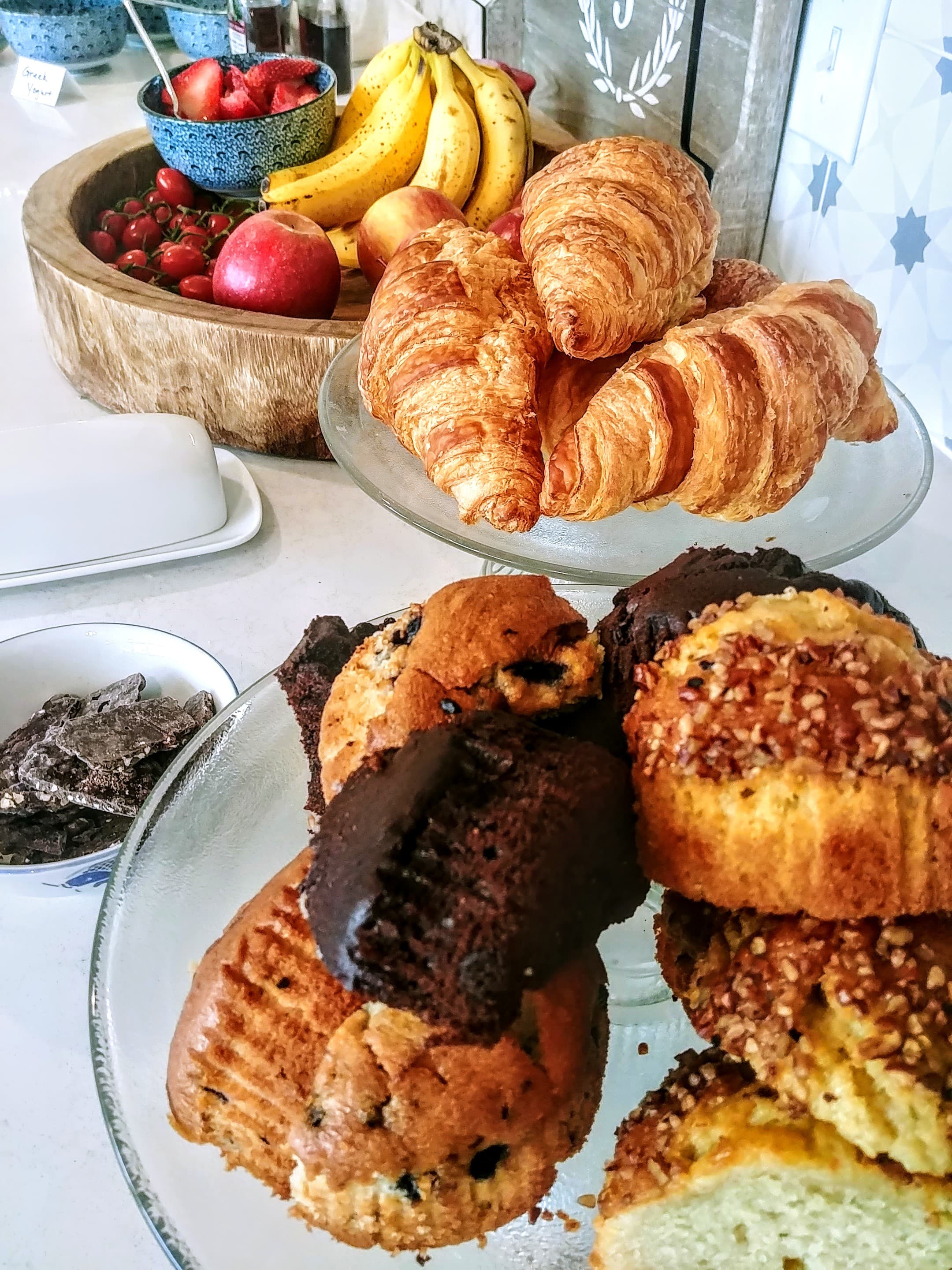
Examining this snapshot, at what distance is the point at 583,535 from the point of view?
858 mm

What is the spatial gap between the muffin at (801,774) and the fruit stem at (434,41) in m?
1.33

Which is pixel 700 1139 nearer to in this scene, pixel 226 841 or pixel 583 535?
pixel 226 841

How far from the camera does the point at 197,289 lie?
1.34m

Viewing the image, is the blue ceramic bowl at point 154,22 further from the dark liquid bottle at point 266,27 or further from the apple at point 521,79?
the apple at point 521,79

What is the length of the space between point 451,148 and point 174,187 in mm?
445

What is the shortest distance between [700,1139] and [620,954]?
0.64 ft

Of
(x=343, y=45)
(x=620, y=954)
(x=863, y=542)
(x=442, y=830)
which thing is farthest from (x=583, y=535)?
(x=343, y=45)

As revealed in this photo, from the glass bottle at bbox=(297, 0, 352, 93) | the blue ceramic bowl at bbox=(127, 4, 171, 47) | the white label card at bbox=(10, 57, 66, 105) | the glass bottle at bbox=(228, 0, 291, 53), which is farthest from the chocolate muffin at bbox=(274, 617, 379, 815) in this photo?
the blue ceramic bowl at bbox=(127, 4, 171, 47)

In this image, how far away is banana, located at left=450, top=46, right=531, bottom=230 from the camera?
4.81 ft

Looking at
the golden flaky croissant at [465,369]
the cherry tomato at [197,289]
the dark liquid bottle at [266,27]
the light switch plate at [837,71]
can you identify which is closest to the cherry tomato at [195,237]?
the cherry tomato at [197,289]

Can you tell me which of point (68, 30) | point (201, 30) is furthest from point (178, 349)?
point (68, 30)

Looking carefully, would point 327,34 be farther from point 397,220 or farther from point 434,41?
point 397,220

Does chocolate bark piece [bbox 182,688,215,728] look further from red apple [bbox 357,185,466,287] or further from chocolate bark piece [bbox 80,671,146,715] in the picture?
red apple [bbox 357,185,466,287]

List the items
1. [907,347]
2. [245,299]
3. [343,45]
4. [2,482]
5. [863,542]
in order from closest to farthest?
[863,542] < [2,482] < [907,347] < [245,299] < [343,45]
